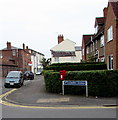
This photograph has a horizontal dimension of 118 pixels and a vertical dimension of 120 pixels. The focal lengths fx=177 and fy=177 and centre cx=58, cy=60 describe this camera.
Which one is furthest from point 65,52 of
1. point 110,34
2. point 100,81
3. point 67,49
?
point 100,81

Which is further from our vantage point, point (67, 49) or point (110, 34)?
point (67, 49)

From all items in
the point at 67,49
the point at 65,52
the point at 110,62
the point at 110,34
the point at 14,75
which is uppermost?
the point at 67,49

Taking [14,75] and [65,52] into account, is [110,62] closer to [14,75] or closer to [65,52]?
[14,75]

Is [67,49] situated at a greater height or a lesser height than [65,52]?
greater

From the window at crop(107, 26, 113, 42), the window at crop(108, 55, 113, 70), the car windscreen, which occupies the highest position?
the window at crop(107, 26, 113, 42)

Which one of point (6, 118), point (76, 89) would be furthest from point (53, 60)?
point (6, 118)

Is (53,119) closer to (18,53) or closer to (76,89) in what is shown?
(76,89)

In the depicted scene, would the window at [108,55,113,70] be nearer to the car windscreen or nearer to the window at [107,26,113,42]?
the window at [107,26,113,42]

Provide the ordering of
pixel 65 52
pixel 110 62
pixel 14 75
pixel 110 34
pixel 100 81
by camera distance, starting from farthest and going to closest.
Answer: pixel 65 52 → pixel 110 62 → pixel 14 75 → pixel 110 34 → pixel 100 81

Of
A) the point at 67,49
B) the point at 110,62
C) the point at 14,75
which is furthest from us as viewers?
the point at 67,49

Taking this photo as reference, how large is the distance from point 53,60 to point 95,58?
2589 centimetres

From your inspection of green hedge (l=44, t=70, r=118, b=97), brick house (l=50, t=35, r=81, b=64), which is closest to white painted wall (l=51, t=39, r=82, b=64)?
brick house (l=50, t=35, r=81, b=64)

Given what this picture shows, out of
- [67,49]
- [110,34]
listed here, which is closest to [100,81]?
[110,34]

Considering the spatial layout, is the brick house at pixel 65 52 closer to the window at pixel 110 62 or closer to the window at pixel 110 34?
the window at pixel 110 62
